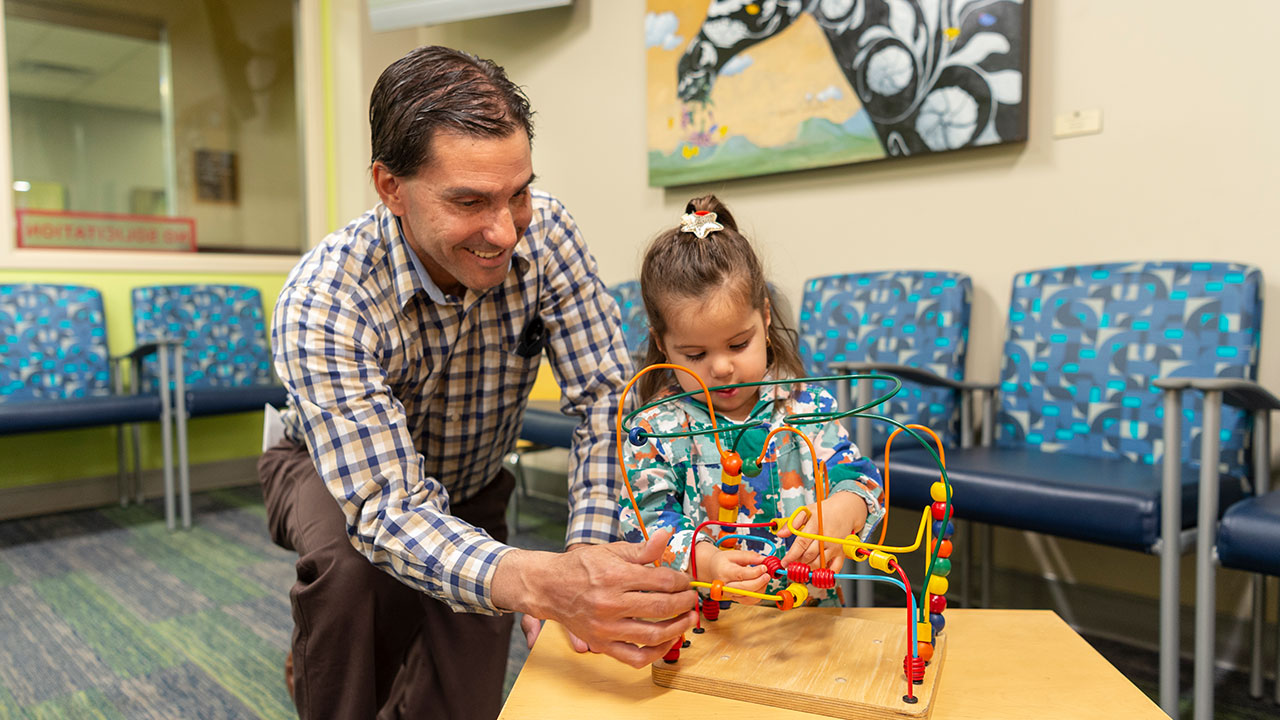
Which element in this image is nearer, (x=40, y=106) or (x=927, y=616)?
(x=927, y=616)

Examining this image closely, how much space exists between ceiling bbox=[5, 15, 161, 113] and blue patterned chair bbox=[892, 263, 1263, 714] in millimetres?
3680

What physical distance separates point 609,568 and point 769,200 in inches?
83.8

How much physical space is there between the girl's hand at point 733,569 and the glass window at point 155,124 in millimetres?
3676

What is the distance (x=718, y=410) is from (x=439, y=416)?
478 mm

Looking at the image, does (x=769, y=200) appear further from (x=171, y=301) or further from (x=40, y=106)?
(x=40, y=106)

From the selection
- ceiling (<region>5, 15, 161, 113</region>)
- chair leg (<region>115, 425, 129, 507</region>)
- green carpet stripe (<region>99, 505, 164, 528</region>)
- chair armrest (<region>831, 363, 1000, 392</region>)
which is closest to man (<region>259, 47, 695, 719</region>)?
chair armrest (<region>831, 363, 1000, 392</region>)

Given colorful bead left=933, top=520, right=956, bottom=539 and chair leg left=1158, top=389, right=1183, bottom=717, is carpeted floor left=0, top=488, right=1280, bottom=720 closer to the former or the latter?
chair leg left=1158, top=389, right=1183, bottom=717

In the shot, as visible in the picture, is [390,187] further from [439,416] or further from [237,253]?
[237,253]

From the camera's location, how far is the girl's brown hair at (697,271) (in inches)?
44.6

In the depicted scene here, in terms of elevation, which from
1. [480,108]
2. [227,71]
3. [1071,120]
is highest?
[227,71]

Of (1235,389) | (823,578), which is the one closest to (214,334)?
(823,578)

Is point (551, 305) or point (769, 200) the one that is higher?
point (769, 200)

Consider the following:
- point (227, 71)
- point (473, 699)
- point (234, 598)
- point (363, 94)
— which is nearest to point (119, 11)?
point (227, 71)

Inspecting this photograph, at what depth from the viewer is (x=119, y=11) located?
12.1 ft
